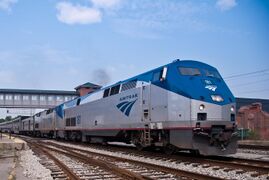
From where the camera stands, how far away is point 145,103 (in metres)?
16.5

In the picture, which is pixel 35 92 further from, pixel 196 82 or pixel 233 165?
pixel 233 165

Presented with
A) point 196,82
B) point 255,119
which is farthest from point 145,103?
point 255,119

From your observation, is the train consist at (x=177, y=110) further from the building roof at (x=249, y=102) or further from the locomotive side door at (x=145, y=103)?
the building roof at (x=249, y=102)

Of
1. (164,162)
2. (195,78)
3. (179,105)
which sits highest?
(195,78)

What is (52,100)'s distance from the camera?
82562 mm

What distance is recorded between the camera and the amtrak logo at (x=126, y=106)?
1806cm

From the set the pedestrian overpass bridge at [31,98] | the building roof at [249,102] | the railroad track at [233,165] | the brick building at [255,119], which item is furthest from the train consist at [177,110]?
the pedestrian overpass bridge at [31,98]

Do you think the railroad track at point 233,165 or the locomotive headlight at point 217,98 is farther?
the locomotive headlight at point 217,98

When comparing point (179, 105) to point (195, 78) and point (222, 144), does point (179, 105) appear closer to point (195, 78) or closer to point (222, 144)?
point (195, 78)

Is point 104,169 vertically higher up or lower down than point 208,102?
lower down

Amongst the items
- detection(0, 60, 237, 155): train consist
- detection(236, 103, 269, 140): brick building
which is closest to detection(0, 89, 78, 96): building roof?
detection(236, 103, 269, 140): brick building

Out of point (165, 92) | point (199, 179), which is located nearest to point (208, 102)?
point (165, 92)

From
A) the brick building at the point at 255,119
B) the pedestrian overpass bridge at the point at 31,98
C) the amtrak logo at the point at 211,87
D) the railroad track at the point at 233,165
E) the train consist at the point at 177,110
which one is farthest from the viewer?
the pedestrian overpass bridge at the point at 31,98

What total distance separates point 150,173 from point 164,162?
2.88 metres
